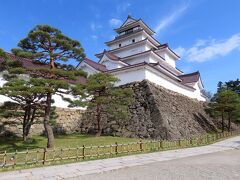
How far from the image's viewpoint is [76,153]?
7.87m

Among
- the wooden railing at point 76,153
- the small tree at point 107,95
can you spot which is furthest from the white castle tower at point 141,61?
the wooden railing at point 76,153

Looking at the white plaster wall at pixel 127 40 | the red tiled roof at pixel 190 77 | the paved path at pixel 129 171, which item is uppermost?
the white plaster wall at pixel 127 40

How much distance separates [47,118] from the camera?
1013 centimetres

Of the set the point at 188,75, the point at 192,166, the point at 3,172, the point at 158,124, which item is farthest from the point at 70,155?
the point at 188,75

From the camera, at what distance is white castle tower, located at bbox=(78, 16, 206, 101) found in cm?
1756

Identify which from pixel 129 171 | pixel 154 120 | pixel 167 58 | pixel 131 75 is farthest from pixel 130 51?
pixel 129 171

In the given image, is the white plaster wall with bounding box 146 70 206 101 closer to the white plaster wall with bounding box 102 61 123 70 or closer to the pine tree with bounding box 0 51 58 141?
the white plaster wall with bounding box 102 61 123 70

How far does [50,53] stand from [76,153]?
4932mm

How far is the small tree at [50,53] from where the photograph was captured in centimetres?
963

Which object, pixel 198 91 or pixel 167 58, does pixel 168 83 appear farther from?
pixel 198 91

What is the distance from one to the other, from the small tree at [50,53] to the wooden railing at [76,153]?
74.6 inches

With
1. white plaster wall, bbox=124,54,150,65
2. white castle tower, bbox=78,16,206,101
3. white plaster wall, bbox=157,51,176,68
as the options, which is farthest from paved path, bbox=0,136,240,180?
white plaster wall, bbox=157,51,176,68

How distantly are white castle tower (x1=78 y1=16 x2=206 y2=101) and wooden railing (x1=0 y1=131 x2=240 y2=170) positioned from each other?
6870 mm

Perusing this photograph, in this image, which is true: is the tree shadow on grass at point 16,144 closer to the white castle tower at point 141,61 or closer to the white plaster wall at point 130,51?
the white castle tower at point 141,61
